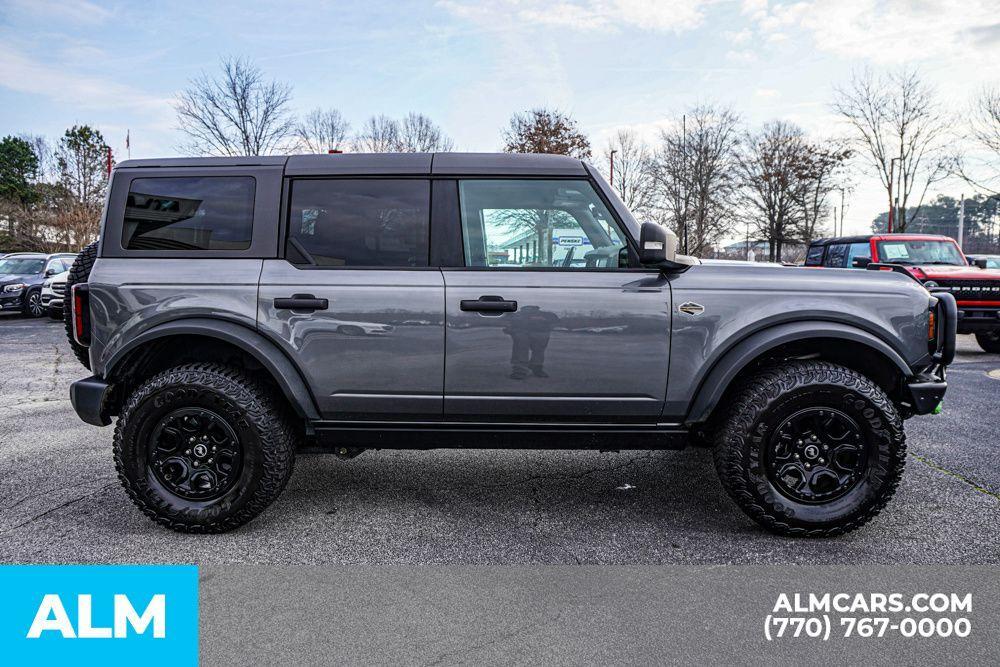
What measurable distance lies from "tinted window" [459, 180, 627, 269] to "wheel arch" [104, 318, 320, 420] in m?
1.10

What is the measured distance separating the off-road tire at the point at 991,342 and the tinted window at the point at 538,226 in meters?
9.69

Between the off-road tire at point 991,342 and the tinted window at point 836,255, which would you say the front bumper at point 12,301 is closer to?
the tinted window at point 836,255

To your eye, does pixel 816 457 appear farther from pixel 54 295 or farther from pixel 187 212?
pixel 54 295

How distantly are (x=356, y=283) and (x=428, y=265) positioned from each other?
1.24 feet

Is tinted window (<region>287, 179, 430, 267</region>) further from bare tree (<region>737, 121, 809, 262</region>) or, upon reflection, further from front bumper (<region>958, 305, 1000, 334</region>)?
bare tree (<region>737, 121, 809, 262</region>)

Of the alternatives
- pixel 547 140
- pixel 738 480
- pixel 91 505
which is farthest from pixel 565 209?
pixel 547 140

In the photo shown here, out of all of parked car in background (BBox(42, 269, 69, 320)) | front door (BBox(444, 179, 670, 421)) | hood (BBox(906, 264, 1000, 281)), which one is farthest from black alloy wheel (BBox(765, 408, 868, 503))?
parked car in background (BBox(42, 269, 69, 320))

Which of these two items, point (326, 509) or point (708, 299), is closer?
point (708, 299)

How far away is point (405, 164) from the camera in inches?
146

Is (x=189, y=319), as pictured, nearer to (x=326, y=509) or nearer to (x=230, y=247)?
(x=230, y=247)

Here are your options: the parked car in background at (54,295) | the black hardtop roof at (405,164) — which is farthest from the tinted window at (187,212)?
the parked car in background at (54,295)

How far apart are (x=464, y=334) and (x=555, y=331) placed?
46cm

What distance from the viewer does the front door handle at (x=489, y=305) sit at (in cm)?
346

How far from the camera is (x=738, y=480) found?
3.45m
